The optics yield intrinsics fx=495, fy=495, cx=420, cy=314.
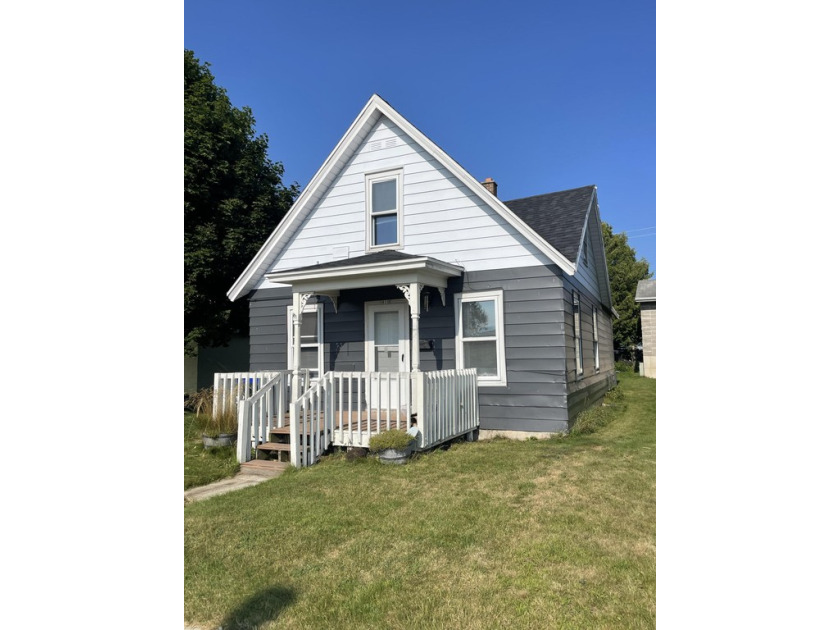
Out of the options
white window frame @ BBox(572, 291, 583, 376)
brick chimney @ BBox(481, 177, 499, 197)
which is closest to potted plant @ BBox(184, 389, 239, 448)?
white window frame @ BBox(572, 291, 583, 376)

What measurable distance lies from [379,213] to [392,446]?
4.46 meters

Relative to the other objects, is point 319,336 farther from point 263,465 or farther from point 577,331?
point 577,331

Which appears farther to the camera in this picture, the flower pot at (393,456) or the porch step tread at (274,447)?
the porch step tread at (274,447)

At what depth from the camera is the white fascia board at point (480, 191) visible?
7324 mm

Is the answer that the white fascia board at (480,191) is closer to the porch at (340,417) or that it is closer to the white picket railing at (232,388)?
the porch at (340,417)

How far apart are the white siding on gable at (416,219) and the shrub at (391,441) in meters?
3.24

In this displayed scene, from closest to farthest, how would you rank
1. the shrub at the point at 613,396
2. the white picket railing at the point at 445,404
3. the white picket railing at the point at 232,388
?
the white picket railing at the point at 445,404 < the white picket railing at the point at 232,388 < the shrub at the point at 613,396

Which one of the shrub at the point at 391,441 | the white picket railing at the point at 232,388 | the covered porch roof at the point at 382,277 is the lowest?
the shrub at the point at 391,441

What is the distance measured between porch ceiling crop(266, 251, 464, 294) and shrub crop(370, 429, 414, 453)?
2332 mm

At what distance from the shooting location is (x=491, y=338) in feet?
26.2

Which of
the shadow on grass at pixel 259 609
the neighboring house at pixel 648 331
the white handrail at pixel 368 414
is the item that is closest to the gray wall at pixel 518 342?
the white handrail at pixel 368 414
